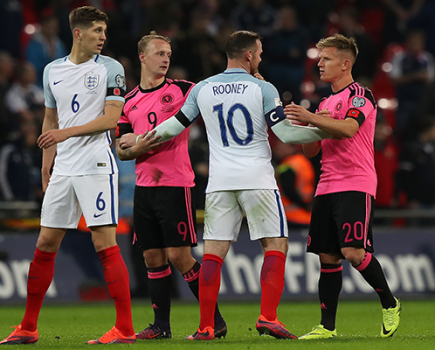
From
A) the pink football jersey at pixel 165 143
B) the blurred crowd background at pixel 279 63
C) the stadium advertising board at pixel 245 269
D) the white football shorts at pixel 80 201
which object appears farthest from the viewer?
the blurred crowd background at pixel 279 63

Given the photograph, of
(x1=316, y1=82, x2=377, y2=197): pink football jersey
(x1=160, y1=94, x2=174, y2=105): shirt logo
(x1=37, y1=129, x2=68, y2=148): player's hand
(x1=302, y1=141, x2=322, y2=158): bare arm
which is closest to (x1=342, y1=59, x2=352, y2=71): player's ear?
(x1=316, y1=82, x2=377, y2=197): pink football jersey

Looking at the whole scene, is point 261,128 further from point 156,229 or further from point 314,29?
point 314,29

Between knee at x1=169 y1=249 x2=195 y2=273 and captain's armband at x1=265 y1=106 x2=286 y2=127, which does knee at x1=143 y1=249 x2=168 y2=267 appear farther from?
captain's armband at x1=265 y1=106 x2=286 y2=127

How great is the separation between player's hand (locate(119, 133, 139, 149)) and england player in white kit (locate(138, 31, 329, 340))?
0.70m

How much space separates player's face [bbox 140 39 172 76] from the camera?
6.96 metres

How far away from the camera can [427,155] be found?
43.4 ft

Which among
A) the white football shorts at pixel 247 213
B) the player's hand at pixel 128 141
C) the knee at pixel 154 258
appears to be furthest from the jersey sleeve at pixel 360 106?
the knee at pixel 154 258

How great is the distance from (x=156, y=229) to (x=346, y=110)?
1.99 m

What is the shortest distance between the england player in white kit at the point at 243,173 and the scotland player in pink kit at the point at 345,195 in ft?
1.13

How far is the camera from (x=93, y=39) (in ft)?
21.1

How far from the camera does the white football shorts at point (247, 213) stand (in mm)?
6477

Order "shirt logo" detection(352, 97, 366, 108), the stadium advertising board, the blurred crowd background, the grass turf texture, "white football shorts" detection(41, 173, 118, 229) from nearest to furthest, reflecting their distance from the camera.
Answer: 1. the grass turf texture
2. "white football shorts" detection(41, 173, 118, 229)
3. "shirt logo" detection(352, 97, 366, 108)
4. the stadium advertising board
5. the blurred crowd background

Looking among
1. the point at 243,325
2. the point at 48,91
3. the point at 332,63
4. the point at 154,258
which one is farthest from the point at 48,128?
the point at 243,325

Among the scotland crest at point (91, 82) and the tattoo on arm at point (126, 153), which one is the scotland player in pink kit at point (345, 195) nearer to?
the tattoo on arm at point (126, 153)
